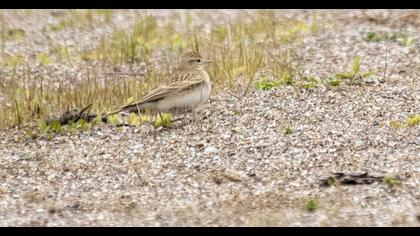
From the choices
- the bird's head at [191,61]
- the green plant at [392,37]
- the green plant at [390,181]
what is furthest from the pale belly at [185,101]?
the green plant at [392,37]

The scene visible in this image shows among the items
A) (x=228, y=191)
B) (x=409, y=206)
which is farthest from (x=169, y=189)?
(x=409, y=206)

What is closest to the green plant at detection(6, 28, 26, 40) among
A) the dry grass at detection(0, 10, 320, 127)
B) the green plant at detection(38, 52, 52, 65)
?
the dry grass at detection(0, 10, 320, 127)

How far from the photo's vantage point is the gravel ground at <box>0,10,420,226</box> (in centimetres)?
1006

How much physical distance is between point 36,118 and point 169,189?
3.29 m

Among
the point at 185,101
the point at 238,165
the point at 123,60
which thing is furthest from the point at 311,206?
the point at 123,60

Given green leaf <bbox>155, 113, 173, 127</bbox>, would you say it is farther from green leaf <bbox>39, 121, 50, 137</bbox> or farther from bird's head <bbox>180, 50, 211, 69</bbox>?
green leaf <bbox>39, 121, 50, 137</bbox>

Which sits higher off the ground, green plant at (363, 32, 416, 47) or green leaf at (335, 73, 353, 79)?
green plant at (363, 32, 416, 47)

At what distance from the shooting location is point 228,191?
10.6 metres

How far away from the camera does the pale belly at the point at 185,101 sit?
12898 millimetres

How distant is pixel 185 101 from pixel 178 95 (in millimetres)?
113

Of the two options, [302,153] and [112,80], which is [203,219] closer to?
[302,153]

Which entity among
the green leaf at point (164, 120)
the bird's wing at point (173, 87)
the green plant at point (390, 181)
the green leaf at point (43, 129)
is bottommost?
the green leaf at point (43, 129)

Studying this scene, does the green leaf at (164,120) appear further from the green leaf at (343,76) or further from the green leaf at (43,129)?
the green leaf at (343,76)

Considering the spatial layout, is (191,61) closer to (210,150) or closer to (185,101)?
(185,101)
